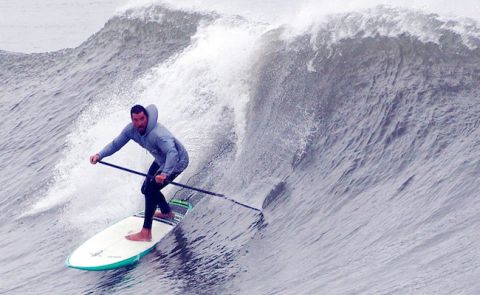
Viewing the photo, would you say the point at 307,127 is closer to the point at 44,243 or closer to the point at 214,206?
the point at 214,206

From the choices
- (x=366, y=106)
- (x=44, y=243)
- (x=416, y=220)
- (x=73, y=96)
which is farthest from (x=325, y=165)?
(x=73, y=96)

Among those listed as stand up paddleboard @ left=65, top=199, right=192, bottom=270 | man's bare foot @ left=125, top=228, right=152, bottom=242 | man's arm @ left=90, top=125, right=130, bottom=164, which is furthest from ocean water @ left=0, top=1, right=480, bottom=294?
man's arm @ left=90, top=125, right=130, bottom=164

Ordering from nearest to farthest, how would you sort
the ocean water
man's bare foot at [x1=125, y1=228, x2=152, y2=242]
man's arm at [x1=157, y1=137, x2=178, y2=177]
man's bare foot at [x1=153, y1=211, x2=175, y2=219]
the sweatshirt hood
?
the ocean water → man's arm at [x1=157, y1=137, x2=178, y2=177] → the sweatshirt hood → man's bare foot at [x1=125, y1=228, x2=152, y2=242] → man's bare foot at [x1=153, y1=211, x2=175, y2=219]

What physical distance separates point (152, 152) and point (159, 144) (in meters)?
0.31

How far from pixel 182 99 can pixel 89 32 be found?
18545 millimetres

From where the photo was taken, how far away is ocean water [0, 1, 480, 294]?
9.12 metres

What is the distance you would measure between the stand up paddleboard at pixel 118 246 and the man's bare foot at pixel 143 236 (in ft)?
0.16

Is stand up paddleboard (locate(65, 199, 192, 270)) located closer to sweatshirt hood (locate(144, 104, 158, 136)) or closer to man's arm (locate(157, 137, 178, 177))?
man's arm (locate(157, 137, 178, 177))

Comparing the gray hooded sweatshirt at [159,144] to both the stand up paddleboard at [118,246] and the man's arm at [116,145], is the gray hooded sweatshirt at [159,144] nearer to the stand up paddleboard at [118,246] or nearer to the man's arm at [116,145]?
the man's arm at [116,145]

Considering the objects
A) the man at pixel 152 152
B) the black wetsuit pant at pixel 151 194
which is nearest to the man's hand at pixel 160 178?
the man at pixel 152 152

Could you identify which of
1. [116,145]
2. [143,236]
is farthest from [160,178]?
[143,236]

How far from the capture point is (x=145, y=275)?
10781 mm

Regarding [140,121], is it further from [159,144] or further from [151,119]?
[159,144]

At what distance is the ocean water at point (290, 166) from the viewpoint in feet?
29.9
